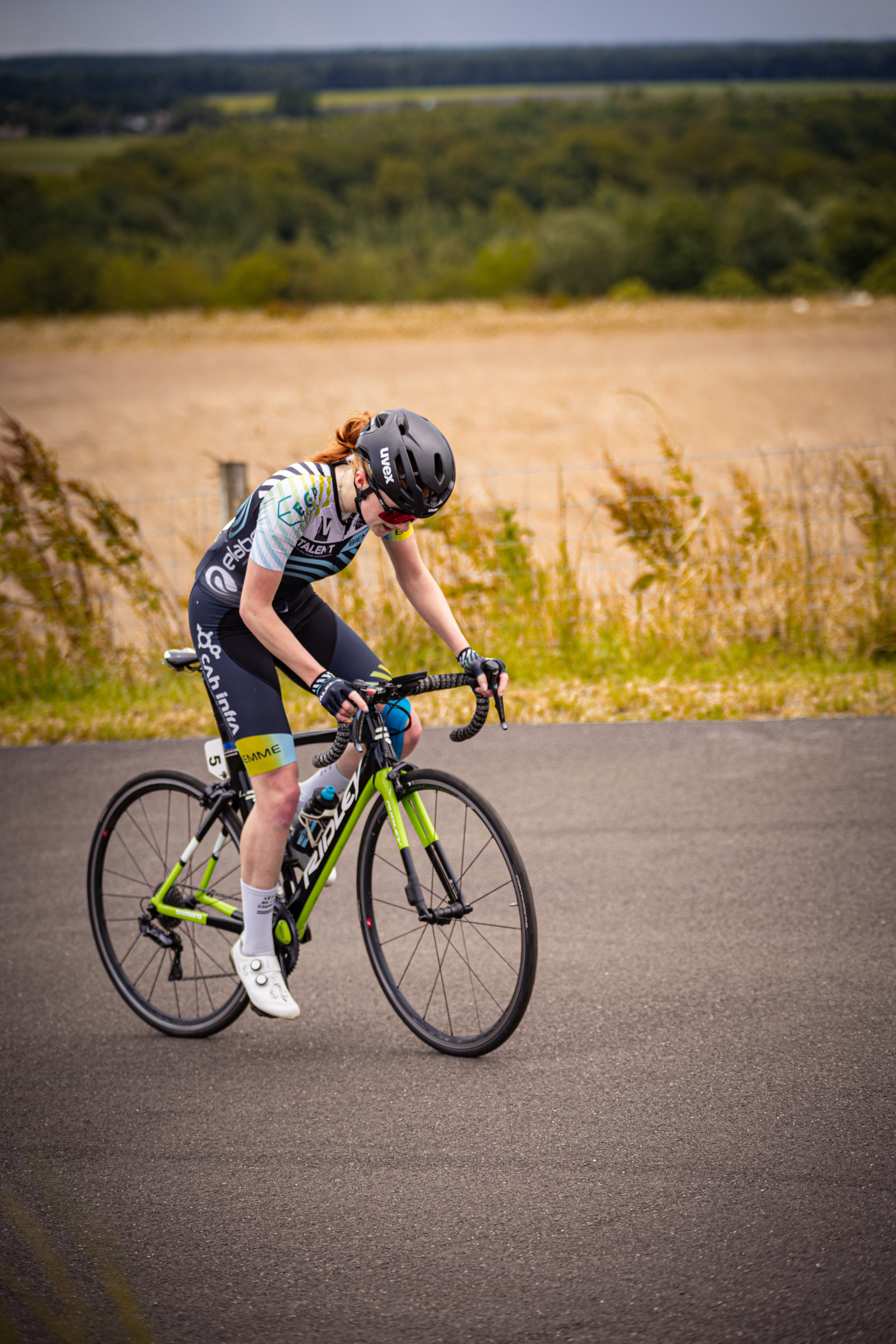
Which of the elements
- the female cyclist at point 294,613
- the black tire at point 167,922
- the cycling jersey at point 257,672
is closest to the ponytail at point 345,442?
the female cyclist at point 294,613

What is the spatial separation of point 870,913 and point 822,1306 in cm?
215

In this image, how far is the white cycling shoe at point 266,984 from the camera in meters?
3.78

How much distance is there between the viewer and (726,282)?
91.4 metres

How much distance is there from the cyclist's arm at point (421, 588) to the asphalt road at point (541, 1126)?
4.55 ft

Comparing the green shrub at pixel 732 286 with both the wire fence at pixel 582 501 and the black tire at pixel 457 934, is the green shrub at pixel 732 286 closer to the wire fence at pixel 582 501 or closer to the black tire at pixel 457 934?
the wire fence at pixel 582 501

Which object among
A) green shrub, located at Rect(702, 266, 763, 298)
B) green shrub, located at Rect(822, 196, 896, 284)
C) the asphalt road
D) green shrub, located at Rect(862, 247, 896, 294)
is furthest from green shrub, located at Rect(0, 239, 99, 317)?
the asphalt road

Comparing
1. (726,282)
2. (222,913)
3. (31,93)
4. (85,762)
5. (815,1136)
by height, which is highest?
(31,93)

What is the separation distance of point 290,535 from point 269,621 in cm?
26

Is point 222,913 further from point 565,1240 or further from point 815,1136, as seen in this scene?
point 815,1136

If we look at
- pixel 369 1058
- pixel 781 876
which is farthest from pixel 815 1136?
pixel 781 876

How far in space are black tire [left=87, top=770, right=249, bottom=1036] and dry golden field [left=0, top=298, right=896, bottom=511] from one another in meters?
5.05

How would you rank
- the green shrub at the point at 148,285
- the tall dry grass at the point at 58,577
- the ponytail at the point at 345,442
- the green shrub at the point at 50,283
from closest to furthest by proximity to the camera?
the ponytail at the point at 345,442 < the tall dry grass at the point at 58,577 < the green shrub at the point at 50,283 < the green shrub at the point at 148,285

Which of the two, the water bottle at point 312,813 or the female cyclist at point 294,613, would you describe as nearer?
the female cyclist at point 294,613

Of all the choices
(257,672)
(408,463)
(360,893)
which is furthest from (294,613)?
(360,893)
